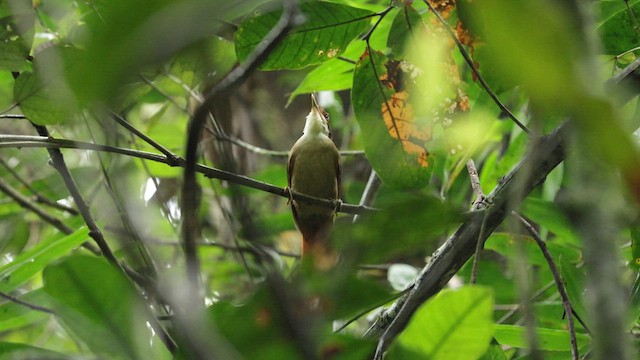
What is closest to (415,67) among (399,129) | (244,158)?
(399,129)

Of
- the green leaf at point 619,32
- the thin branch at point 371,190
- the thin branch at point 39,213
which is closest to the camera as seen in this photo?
the green leaf at point 619,32

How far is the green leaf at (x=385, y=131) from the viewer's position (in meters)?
1.80

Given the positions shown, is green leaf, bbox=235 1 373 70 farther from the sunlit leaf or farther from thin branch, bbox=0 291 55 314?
thin branch, bbox=0 291 55 314

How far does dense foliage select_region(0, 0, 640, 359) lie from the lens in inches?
19.7

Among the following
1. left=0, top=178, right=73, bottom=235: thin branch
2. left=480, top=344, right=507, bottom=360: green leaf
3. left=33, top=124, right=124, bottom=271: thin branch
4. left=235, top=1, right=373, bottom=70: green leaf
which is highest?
left=235, top=1, right=373, bottom=70: green leaf

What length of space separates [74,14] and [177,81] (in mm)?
447

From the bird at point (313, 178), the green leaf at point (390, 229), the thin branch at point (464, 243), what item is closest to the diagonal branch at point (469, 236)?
the thin branch at point (464, 243)

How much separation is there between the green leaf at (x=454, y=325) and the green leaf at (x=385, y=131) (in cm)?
101

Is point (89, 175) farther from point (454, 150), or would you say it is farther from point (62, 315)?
point (62, 315)

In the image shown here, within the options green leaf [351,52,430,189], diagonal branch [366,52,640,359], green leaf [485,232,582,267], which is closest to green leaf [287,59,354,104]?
green leaf [351,52,430,189]

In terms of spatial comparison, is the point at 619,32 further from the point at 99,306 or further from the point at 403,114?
the point at 99,306

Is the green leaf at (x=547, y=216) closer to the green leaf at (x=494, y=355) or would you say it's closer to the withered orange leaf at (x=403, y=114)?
the withered orange leaf at (x=403, y=114)

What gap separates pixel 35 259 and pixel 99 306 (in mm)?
908

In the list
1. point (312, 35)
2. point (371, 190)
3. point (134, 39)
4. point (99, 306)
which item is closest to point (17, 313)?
point (312, 35)
